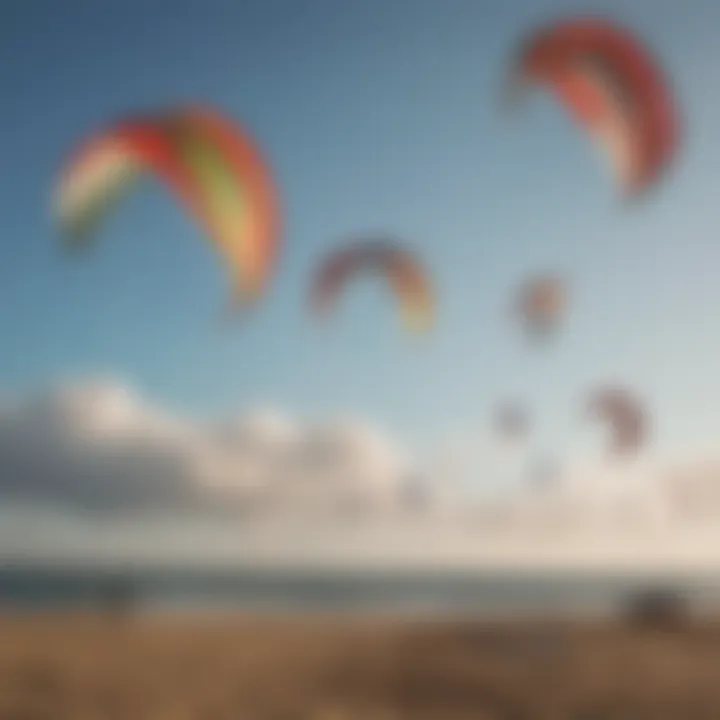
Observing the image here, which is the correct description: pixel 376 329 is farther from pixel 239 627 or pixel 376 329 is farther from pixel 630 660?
pixel 630 660

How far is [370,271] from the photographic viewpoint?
188 cm

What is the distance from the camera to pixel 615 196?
1.91 metres

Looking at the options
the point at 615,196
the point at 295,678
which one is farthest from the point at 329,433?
the point at 615,196

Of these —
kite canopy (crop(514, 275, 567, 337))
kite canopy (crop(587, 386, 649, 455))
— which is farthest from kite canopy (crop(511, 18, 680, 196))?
kite canopy (crop(587, 386, 649, 455))

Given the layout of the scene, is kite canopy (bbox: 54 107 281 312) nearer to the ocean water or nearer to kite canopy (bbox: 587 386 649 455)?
the ocean water

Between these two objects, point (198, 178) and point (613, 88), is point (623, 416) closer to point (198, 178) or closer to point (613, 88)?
point (613, 88)

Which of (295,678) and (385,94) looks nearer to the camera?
(295,678)

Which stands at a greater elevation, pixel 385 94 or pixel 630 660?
pixel 385 94

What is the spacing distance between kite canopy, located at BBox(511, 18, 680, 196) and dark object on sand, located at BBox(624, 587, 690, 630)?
0.73 meters

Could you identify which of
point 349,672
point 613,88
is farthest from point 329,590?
point 613,88

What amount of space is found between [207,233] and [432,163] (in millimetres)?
440

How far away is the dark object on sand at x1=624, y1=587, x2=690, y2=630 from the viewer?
1.83m

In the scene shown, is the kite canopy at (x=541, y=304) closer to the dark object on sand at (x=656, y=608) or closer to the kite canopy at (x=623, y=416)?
the kite canopy at (x=623, y=416)

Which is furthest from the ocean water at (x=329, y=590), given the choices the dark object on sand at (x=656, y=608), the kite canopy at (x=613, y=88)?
the kite canopy at (x=613, y=88)
